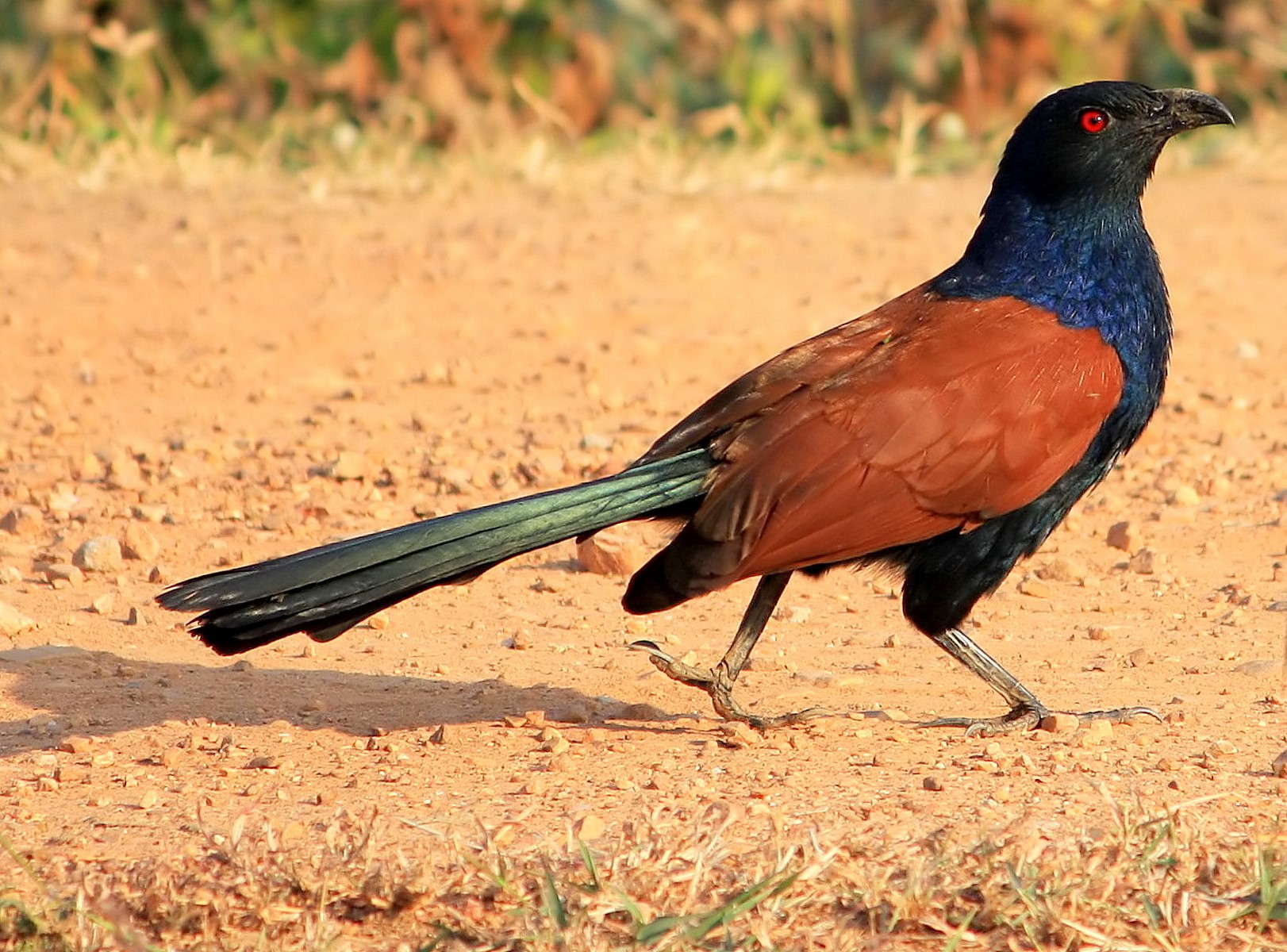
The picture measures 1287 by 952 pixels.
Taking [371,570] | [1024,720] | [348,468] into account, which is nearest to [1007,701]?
[1024,720]

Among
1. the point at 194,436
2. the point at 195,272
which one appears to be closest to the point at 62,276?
the point at 195,272

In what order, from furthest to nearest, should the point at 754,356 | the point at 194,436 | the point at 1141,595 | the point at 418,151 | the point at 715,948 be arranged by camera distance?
the point at 418,151 → the point at 754,356 → the point at 194,436 → the point at 1141,595 → the point at 715,948

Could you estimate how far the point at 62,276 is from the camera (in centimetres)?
732

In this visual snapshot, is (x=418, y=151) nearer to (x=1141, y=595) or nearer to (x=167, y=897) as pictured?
(x=1141, y=595)

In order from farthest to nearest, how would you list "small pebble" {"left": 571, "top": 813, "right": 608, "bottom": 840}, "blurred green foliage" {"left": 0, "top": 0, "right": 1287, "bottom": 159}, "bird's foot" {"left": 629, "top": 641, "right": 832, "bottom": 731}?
"blurred green foliage" {"left": 0, "top": 0, "right": 1287, "bottom": 159}
"bird's foot" {"left": 629, "top": 641, "right": 832, "bottom": 731}
"small pebble" {"left": 571, "top": 813, "right": 608, "bottom": 840}

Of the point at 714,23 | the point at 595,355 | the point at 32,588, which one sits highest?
the point at 714,23

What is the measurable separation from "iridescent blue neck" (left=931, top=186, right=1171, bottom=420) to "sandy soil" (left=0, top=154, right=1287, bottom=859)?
0.79m

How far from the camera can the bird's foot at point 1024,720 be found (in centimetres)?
407

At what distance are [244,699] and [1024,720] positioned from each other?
1.77 metres

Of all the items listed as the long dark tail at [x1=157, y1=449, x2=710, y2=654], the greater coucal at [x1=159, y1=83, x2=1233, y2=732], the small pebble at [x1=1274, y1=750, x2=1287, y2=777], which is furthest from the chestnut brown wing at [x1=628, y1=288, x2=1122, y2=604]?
the small pebble at [x1=1274, y1=750, x2=1287, y2=777]

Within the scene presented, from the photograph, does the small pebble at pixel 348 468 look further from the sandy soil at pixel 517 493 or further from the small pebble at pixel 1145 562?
the small pebble at pixel 1145 562

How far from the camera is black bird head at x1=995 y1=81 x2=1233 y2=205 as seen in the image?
4.45 m

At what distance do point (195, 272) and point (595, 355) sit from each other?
1.72 meters

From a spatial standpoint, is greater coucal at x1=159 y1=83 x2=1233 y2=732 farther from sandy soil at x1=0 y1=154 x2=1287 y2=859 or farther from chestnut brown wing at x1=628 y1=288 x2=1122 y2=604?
sandy soil at x1=0 y1=154 x2=1287 y2=859
